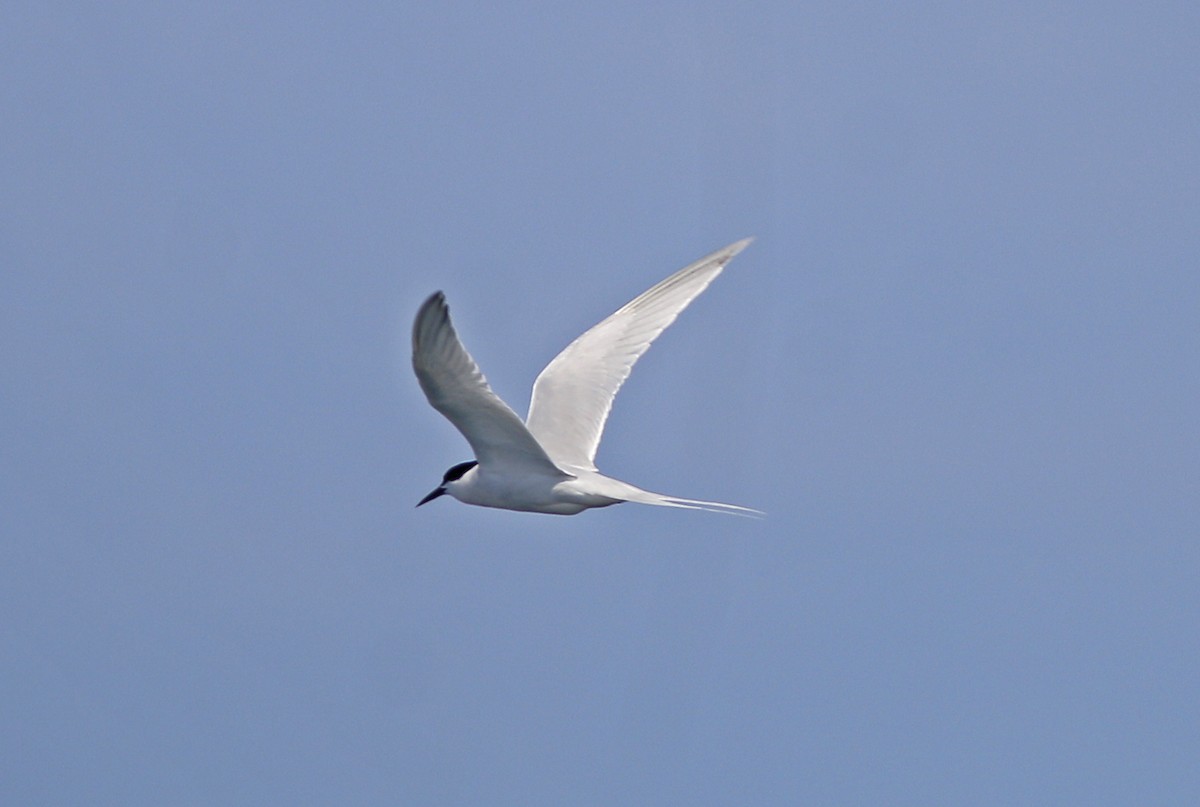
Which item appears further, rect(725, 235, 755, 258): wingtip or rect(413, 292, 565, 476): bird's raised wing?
rect(725, 235, 755, 258): wingtip

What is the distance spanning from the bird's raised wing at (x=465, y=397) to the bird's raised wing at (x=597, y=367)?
1.04m

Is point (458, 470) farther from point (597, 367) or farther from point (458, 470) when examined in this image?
point (597, 367)

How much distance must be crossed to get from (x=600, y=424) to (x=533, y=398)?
71 cm

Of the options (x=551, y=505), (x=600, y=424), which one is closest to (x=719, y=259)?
(x=600, y=424)

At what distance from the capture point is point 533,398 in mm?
16688

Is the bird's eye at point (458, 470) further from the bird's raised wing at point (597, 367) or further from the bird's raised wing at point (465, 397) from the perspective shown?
the bird's raised wing at point (597, 367)

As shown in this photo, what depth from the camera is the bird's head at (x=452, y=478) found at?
599 inches

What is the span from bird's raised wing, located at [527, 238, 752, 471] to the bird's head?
33.9 inches

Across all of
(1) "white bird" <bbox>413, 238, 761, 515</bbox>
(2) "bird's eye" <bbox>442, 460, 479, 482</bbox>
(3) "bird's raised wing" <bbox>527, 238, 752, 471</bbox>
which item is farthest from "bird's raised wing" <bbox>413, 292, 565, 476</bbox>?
(3) "bird's raised wing" <bbox>527, 238, 752, 471</bbox>

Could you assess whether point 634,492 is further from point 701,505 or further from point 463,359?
point 463,359

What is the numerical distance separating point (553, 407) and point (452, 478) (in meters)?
1.56

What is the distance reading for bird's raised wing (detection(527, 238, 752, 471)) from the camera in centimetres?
1627

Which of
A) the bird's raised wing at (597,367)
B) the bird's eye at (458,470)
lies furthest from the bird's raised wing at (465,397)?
the bird's raised wing at (597,367)

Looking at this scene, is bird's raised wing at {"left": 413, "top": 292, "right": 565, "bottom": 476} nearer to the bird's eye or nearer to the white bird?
the white bird
